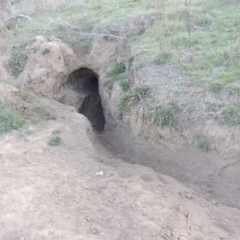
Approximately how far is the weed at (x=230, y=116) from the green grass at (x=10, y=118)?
2877mm

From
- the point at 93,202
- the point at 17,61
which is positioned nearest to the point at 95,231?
→ the point at 93,202

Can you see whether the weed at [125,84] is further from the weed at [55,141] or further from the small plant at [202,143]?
the small plant at [202,143]

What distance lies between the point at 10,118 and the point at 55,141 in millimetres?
880

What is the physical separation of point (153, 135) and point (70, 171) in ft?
4.79

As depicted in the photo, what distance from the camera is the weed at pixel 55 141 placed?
18.6ft

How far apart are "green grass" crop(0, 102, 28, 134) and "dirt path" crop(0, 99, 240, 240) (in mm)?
370

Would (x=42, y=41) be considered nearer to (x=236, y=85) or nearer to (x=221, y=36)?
(x=221, y=36)

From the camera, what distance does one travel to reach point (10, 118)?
6.08 m

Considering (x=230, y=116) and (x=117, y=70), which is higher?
(x=230, y=116)

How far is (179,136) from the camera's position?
5.48 m

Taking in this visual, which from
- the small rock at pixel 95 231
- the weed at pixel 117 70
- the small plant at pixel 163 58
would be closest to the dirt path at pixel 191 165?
the small plant at pixel 163 58

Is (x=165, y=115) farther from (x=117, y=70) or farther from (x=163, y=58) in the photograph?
(x=117, y=70)

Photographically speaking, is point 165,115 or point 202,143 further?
point 165,115

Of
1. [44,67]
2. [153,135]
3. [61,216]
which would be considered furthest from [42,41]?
[61,216]
